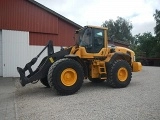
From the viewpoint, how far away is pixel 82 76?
9508 mm

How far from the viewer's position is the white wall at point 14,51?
628 inches

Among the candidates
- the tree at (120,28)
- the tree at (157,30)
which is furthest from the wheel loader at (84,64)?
the tree at (120,28)

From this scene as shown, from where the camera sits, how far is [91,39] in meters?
10.5

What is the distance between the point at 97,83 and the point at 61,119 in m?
6.17

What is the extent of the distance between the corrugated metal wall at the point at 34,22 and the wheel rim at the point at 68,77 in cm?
830

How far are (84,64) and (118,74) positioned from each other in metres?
1.56

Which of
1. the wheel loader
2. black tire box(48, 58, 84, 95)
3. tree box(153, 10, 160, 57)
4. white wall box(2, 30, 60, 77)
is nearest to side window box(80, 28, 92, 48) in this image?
the wheel loader

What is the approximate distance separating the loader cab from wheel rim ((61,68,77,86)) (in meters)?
1.49

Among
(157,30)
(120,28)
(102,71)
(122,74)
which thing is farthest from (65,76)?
(120,28)

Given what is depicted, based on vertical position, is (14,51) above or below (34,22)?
below

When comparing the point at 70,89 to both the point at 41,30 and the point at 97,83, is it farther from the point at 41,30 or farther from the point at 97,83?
the point at 41,30

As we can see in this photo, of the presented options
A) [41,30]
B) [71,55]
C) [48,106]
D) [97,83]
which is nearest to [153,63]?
[41,30]

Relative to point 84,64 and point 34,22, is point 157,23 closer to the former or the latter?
point 34,22

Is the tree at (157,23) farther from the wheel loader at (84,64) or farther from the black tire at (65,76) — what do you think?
the black tire at (65,76)
